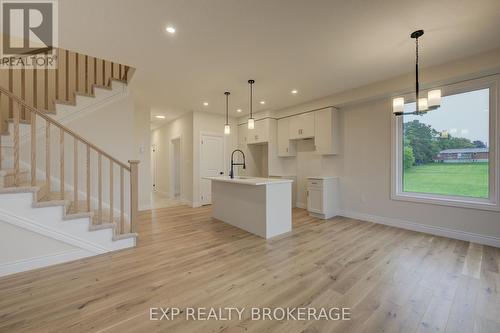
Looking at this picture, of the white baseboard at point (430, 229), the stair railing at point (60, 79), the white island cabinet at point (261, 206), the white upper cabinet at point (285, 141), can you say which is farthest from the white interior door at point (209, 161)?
the white baseboard at point (430, 229)

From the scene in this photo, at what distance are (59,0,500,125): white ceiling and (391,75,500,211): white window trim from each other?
0.58 metres

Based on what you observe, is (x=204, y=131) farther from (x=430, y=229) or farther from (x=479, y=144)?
(x=479, y=144)

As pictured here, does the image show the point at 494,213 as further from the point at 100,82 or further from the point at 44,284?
the point at 100,82

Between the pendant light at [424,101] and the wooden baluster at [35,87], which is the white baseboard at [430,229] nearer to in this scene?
the pendant light at [424,101]

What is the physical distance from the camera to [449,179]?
11.6ft

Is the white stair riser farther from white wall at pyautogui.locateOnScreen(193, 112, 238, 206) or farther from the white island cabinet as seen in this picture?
white wall at pyautogui.locateOnScreen(193, 112, 238, 206)

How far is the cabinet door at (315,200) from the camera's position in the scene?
14.7ft

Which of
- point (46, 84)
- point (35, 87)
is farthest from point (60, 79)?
point (35, 87)

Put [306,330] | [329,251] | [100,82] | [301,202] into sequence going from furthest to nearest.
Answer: [301,202] < [100,82] < [329,251] < [306,330]

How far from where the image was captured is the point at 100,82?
4.18m

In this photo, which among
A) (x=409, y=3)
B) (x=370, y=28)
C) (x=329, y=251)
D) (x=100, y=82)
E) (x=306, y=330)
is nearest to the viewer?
(x=306, y=330)

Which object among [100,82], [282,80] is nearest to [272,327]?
[282,80]

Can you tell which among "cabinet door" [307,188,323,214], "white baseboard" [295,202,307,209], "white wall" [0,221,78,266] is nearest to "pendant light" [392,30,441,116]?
"cabinet door" [307,188,323,214]

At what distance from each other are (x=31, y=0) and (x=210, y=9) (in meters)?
1.93
